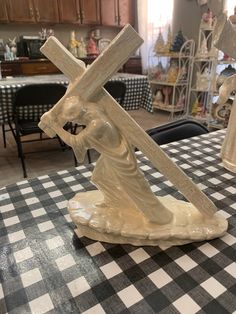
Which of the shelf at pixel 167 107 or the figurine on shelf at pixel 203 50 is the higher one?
the figurine on shelf at pixel 203 50

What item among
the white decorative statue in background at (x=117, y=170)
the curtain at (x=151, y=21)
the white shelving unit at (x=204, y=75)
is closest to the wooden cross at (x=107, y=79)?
the white decorative statue in background at (x=117, y=170)

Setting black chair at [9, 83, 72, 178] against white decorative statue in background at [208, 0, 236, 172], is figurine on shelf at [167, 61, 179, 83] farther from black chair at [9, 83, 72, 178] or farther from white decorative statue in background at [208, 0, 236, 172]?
white decorative statue in background at [208, 0, 236, 172]

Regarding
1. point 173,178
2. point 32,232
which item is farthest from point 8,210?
point 173,178

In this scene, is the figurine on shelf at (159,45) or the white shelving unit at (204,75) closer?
the white shelving unit at (204,75)

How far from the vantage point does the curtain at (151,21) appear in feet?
12.8

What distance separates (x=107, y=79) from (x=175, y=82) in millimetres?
3400

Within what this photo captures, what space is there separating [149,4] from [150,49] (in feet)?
2.18

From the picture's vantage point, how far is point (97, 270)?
0.51 m

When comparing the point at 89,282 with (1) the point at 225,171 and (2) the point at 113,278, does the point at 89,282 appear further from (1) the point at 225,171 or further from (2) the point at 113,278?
(1) the point at 225,171

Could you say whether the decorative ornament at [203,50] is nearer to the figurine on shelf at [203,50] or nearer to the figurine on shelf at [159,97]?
the figurine on shelf at [203,50]

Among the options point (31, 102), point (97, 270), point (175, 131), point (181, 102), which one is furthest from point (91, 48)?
point (97, 270)

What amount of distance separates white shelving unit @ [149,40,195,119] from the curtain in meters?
0.19

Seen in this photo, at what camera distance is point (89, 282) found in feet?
1.59

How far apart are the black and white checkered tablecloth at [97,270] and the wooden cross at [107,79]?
0.52ft
